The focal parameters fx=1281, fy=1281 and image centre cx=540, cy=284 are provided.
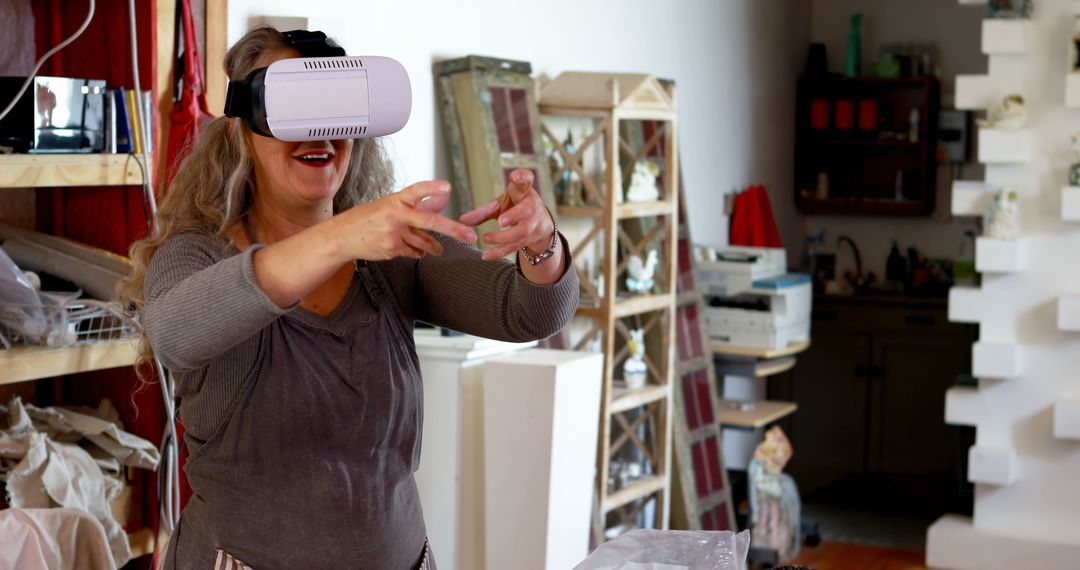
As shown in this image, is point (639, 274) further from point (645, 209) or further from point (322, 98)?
point (322, 98)

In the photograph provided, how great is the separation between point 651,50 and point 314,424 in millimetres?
3285

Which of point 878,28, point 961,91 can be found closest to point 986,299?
point 961,91

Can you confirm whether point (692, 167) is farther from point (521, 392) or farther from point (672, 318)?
point (521, 392)

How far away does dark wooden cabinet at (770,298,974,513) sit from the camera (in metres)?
5.84

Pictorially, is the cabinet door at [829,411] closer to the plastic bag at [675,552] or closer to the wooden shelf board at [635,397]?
the wooden shelf board at [635,397]

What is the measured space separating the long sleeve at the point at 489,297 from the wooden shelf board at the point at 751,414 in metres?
3.02

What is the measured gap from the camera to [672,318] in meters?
3.85

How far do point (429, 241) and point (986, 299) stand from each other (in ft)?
12.5

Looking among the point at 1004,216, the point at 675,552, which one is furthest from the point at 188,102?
Answer: the point at 1004,216

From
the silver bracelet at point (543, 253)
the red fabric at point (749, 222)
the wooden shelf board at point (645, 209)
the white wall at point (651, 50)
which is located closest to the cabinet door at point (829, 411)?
the white wall at point (651, 50)

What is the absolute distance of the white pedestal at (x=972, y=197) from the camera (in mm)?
4492

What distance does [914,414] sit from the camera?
591 cm

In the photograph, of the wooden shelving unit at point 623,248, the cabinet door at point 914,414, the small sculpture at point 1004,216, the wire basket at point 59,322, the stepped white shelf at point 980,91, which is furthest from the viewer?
the cabinet door at point 914,414

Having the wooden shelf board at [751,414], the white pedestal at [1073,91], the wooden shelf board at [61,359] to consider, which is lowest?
the wooden shelf board at [751,414]
